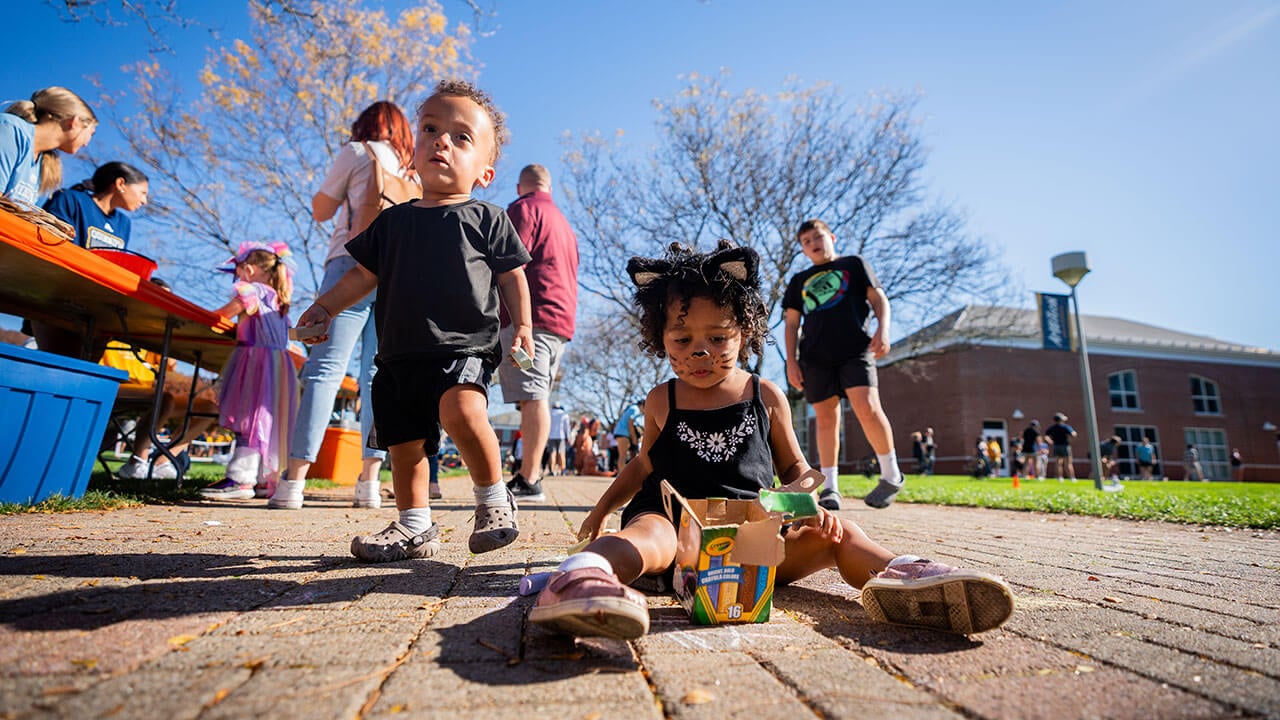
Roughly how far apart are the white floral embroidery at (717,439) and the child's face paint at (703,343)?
0.51ft

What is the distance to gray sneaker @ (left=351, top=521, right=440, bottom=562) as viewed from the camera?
2146 millimetres

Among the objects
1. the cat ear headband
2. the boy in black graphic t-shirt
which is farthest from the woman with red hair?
the boy in black graphic t-shirt

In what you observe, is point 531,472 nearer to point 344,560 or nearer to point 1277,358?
point 344,560

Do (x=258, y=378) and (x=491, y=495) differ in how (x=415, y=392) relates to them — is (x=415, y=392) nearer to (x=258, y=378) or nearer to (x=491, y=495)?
(x=491, y=495)

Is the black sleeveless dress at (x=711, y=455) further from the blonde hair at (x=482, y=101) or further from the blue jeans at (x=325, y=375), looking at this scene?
the blue jeans at (x=325, y=375)

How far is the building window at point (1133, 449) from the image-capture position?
30359 mm

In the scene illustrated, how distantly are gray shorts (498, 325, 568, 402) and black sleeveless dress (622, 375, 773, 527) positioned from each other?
2.04 meters

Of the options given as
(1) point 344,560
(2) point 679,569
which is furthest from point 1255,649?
(1) point 344,560

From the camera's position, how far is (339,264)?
3762 millimetres

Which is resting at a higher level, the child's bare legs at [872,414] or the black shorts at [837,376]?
the black shorts at [837,376]

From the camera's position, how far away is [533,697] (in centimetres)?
99

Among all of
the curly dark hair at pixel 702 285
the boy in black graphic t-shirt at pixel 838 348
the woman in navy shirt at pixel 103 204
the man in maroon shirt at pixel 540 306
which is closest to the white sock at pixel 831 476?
the boy in black graphic t-shirt at pixel 838 348

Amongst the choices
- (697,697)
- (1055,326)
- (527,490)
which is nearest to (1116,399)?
(1055,326)

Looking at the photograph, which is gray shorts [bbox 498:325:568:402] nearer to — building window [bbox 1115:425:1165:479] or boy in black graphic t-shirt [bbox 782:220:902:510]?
boy in black graphic t-shirt [bbox 782:220:902:510]
